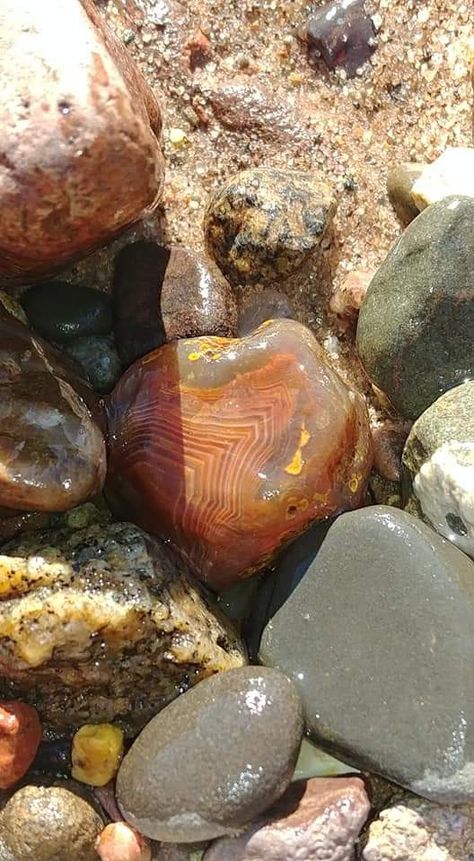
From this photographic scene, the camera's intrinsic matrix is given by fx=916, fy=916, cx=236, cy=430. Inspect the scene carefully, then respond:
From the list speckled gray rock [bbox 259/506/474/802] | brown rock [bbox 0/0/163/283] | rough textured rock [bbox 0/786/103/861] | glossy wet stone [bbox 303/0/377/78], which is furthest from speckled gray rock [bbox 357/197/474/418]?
rough textured rock [bbox 0/786/103/861]

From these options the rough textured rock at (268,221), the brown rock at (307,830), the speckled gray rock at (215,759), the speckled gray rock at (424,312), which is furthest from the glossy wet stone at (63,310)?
the brown rock at (307,830)

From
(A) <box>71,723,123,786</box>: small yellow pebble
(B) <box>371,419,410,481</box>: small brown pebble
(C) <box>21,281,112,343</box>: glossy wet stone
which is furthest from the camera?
(B) <box>371,419,410,481</box>: small brown pebble

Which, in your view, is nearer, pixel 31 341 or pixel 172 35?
pixel 31 341

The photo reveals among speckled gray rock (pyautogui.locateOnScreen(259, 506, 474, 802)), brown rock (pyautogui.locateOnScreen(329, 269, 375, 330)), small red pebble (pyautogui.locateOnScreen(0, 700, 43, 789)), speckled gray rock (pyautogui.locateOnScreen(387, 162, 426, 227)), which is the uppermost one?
speckled gray rock (pyautogui.locateOnScreen(387, 162, 426, 227))

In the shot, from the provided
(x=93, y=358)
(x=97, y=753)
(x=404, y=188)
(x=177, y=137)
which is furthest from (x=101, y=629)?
(x=404, y=188)

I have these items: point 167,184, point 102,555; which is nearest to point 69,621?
point 102,555

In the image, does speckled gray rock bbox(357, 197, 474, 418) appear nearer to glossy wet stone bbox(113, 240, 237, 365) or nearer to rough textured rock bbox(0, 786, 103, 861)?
glossy wet stone bbox(113, 240, 237, 365)

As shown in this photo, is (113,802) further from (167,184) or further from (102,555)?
(167,184)
